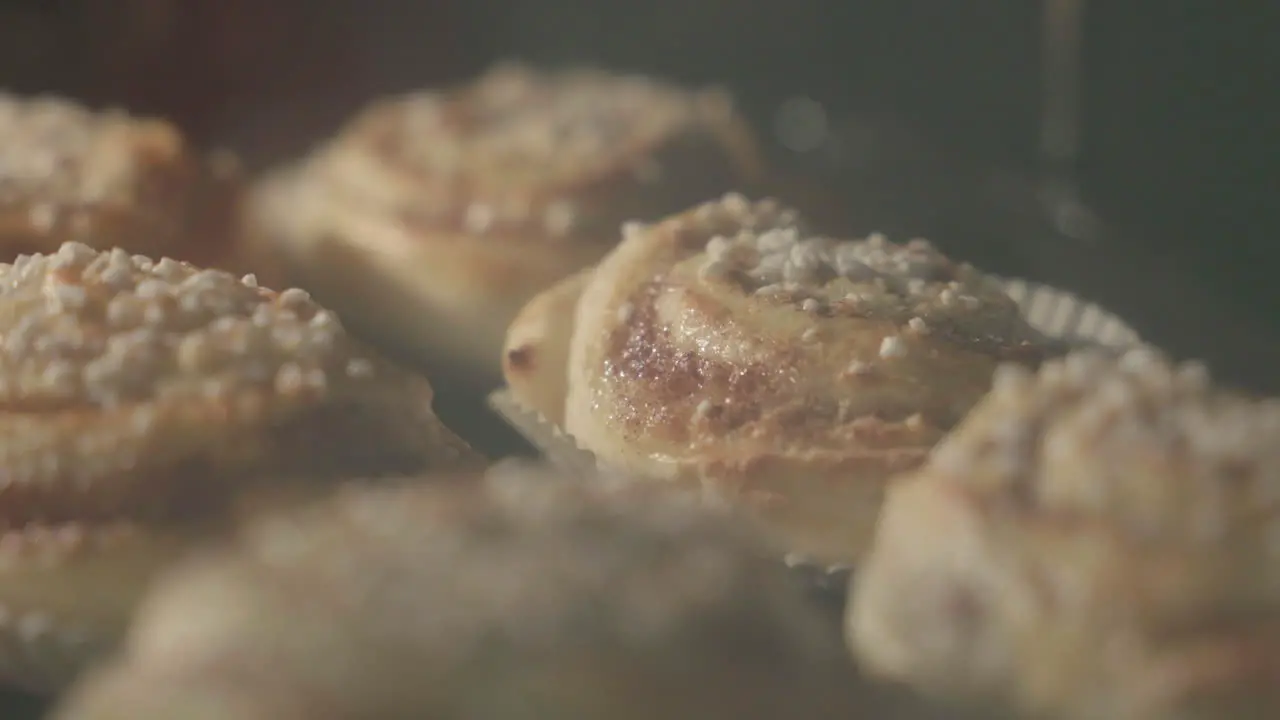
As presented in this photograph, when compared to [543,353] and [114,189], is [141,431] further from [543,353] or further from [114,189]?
[114,189]

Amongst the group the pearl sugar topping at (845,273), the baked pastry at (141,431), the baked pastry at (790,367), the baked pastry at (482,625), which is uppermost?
the pearl sugar topping at (845,273)

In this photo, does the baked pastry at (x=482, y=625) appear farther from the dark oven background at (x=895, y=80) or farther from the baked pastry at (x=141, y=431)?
the dark oven background at (x=895, y=80)

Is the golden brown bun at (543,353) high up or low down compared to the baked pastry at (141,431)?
up

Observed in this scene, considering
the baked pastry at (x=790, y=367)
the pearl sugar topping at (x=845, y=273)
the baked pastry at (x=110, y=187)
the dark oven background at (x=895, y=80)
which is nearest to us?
the baked pastry at (x=790, y=367)

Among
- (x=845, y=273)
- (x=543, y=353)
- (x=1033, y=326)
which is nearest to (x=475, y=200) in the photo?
(x=543, y=353)

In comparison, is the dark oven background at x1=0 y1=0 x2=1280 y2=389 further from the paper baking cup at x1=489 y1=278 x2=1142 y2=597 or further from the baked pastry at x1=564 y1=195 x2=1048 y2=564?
the baked pastry at x1=564 y1=195 x2=1048 y2=564

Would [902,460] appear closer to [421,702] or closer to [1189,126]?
[421,702]

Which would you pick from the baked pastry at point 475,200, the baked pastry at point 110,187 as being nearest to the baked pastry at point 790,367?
the baked pastry at point 475,200
